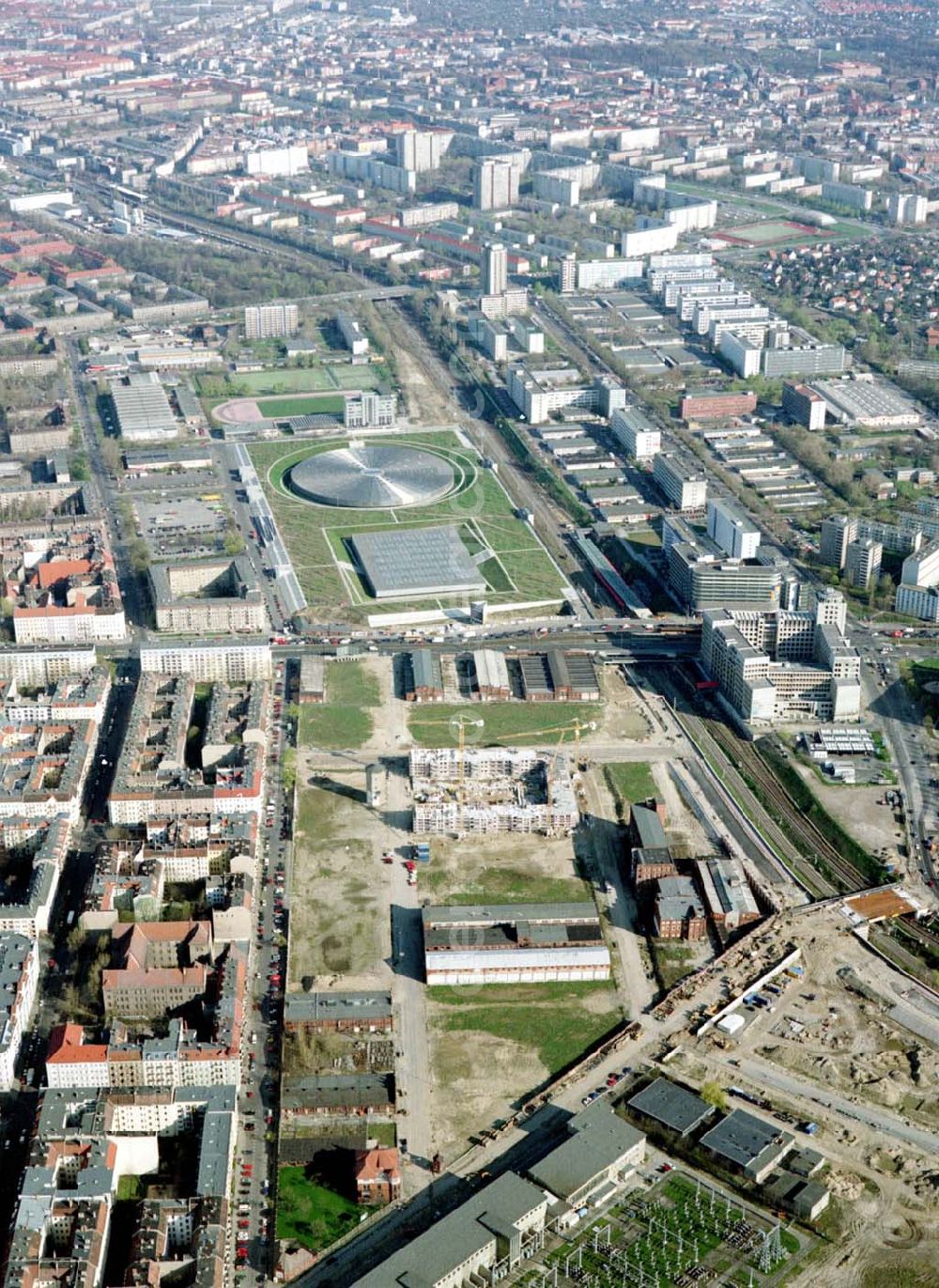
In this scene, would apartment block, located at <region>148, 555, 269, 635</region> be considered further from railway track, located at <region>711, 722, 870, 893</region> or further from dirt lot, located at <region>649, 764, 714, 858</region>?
railway track, located at <region>711, 722, 870, 893</region>

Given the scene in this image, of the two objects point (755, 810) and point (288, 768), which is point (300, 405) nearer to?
point (288, 768)

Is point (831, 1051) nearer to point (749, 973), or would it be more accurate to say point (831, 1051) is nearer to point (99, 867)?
point (749, 973)

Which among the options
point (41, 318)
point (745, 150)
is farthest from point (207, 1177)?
point (745, 150)

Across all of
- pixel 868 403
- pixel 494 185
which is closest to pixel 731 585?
pixel 868 403

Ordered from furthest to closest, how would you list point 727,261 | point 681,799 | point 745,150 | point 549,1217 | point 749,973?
point 745,150
point 727,261
point 681,799
point 749,973
point 549,1217

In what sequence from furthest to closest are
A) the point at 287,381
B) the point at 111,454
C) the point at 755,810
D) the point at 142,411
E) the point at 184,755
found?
the point at 287,381 < the point at 142,411 < the point at 111,454 < the point at 184,755 < the point at 755,810

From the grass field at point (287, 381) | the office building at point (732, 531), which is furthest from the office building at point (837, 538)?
the grass field at point (287, 381)
